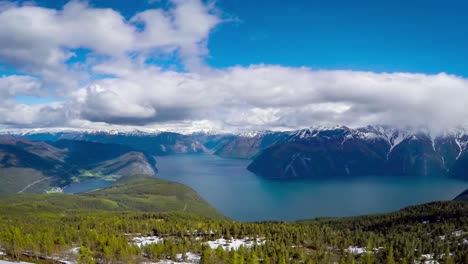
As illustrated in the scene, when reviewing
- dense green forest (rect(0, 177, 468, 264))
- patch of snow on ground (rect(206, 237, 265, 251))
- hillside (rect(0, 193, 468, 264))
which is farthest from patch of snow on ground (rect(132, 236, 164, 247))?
patch of snow on ground (rect(206, 237, 265, 251))

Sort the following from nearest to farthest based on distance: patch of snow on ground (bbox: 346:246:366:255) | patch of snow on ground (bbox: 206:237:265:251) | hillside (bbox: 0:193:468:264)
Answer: hillside (bbox: 0:193:468:264), patch of snow on ground (bbox: 346:246:366:255), patch of snow on ground (bbox: 206:237:265:251)

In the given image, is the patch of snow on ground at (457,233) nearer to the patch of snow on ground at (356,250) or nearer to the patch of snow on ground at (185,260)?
the patch of snow on ground at (356,250)

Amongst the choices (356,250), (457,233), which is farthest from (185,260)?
(457,233)

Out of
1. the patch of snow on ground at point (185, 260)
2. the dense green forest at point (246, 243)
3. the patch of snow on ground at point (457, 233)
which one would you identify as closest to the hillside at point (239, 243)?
the dense green forest at point (246, 243)

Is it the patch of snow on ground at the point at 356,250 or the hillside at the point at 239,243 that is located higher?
the hillside at the point at 239,243

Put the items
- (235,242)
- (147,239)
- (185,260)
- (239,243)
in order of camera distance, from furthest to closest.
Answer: (147,239), (235,242), (239,243), (185,260)

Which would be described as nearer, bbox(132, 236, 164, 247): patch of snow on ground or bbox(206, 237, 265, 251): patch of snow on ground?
bbox(206, 237, 265, 251): patch of snow on ground

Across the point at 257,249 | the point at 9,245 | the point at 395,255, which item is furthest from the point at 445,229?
the point at 9,245

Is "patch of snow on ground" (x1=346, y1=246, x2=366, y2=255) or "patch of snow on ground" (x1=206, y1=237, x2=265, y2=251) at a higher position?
"patch of snow on ground" (x1=206, y1=237, x2=265, y2=251)

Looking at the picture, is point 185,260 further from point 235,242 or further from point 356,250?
point 356,250

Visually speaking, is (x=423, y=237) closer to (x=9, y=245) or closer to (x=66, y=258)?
(x=66, y=258)

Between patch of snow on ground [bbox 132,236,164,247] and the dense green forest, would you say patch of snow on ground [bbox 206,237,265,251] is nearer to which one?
the dense green forest
